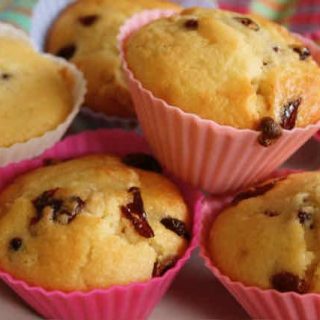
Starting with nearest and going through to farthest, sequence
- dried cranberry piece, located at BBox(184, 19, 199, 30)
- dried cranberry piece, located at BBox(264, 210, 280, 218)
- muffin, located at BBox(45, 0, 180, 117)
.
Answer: dried cranberry piece, located at BBox(264, 210, 280, 218), dried cranberry piece, located at BBox(184, 19, 199, 30), muffin, located at BBox(45, 0, 180, 117)

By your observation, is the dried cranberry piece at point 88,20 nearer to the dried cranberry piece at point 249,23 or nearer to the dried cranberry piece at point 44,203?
the dried cranberry piece at point 249,23

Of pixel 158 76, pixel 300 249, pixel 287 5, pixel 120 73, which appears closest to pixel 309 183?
pixel 300 249

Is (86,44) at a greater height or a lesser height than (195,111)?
lesser

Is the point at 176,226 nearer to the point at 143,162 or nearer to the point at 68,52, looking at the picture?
the point at 143,162

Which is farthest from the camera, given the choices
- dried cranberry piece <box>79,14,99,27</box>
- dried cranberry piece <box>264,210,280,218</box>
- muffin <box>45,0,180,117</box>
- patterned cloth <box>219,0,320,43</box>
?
patterned cloth <box>219,0,320,43</box>

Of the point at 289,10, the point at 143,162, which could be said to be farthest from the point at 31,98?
the point at 289,10

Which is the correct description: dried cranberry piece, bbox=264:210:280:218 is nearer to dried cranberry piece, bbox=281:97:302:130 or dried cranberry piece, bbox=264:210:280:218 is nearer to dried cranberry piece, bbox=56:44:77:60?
dried cranberry piece, bbox=281:97:302:130

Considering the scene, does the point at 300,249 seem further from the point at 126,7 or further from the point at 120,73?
the point at 126,7

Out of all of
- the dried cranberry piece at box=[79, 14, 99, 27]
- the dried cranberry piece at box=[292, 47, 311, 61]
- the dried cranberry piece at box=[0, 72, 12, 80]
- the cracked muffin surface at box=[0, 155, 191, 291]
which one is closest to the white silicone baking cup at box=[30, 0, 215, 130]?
the dried cranberry piece at box=[79, 14, 99, 27]
